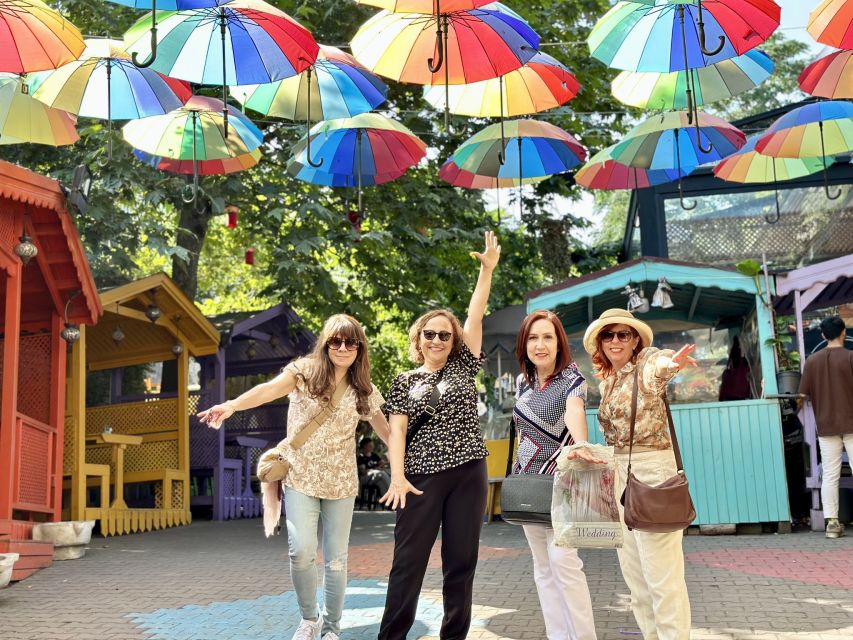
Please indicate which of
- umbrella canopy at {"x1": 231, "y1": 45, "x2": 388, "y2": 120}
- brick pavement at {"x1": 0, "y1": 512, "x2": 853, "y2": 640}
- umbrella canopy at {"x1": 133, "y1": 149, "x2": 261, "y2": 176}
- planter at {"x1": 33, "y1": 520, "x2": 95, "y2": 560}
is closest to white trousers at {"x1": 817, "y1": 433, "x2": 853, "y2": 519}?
brick pavement at {"x1": 0, "y1": 512, "x2": 853, "y2": 640}

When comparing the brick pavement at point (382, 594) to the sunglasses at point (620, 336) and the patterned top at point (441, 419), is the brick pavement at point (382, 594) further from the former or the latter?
the sunglasses at point (620, 336)

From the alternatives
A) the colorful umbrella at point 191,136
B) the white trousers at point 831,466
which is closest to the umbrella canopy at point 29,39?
the colorful umbrella at point 191,136

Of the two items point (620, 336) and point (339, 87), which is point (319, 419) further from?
point (339, 87)

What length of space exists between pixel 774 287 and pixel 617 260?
10.0 metres

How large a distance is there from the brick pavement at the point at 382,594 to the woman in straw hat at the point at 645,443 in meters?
0.92

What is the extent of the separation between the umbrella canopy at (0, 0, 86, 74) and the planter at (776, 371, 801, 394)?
7.80m

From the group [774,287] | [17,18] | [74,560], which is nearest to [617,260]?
[774,287]

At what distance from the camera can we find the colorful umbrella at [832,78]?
26.2 ft

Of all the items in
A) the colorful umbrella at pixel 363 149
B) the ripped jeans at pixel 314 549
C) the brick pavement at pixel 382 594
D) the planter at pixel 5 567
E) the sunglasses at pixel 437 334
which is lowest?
the brick pavement at pixel 382 594

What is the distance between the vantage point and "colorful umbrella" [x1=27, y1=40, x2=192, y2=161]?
7.58 metres

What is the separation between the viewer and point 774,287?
10805 mm

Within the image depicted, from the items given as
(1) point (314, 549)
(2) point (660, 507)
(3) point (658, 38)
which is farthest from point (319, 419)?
(3) point (658, 38)

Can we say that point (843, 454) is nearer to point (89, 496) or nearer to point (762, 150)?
point (762, 150)

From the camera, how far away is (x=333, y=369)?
5.57 metres
